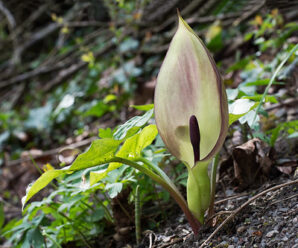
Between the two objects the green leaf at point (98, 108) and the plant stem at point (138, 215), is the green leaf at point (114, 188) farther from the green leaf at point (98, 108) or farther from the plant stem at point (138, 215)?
the green leaf at point (98, 108)

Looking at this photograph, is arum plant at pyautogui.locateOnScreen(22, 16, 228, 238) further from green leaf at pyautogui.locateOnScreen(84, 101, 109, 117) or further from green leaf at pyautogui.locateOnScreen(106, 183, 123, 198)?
green leaf at pyautogui.locateOnScreen(84, 101, 109, 117)

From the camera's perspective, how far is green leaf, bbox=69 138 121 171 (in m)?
0.64

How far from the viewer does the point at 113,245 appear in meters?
1.01

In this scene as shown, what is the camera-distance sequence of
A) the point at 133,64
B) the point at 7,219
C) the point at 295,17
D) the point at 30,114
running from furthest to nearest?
the point at 30,114
the point at 133,64
the point at 295,17
the point at 7,219

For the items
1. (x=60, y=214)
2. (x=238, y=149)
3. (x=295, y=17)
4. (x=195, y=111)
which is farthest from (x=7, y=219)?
(x=295, y=17)

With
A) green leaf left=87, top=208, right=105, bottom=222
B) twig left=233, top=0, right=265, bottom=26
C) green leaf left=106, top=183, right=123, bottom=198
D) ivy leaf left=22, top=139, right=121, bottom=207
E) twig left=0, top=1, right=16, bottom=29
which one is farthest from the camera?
twig left=0, top=1, right=16, bottom=29

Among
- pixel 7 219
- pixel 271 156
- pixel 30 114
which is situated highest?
pixel 30 114

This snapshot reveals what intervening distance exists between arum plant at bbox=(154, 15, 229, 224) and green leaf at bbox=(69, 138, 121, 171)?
0.10m

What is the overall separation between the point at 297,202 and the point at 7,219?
1.42m

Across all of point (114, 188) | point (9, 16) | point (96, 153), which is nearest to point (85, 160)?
point (96, 153)

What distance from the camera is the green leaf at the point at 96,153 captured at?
64 cm

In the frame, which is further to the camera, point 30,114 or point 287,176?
point 30,114

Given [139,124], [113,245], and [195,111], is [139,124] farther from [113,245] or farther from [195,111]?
[113,245]

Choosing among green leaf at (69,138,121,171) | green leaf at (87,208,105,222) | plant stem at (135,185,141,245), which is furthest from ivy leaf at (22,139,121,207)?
green leaf at (87,208,105,222)
